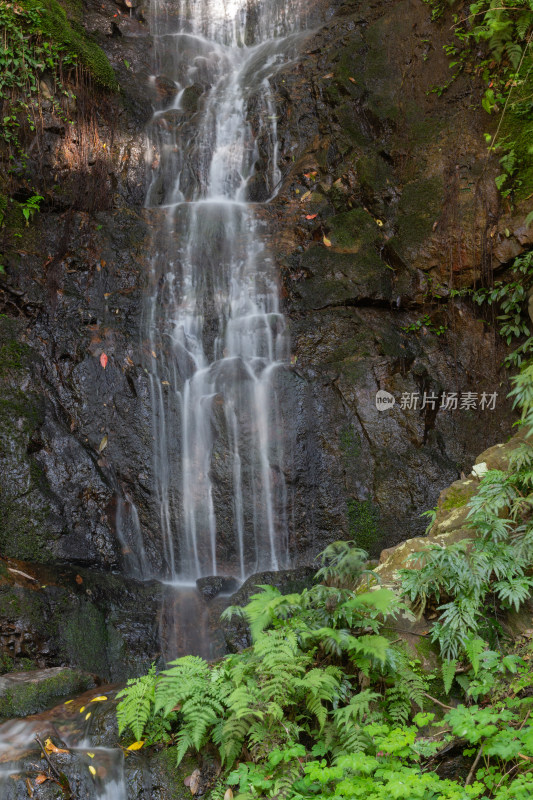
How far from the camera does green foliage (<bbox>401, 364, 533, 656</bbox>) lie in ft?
11.4

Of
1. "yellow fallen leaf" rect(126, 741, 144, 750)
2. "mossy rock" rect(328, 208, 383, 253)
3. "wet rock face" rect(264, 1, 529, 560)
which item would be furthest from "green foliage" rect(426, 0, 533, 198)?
"yellow fallen leaf" rect(126, 741, 144, 750)

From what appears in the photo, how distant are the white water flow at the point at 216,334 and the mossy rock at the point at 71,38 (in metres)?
1.23

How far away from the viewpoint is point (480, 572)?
142 inches

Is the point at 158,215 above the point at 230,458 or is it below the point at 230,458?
above

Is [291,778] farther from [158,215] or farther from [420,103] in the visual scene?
[420,103]

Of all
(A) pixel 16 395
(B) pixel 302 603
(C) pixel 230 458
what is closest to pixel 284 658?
(B) pixel 302 603

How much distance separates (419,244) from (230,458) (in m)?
4.31

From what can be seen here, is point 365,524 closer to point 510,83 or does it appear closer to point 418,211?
point 418,211

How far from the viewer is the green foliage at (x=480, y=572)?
348cm

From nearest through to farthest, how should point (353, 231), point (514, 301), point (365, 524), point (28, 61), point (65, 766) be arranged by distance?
point (65, 766)
point (365, 524)
point (514, 301)
point (28, 61)
point (353, 231)

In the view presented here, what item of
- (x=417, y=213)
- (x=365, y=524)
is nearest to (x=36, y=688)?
(x=365, y=524)

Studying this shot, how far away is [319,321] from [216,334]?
151 centimetres

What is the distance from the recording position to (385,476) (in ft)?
24.5

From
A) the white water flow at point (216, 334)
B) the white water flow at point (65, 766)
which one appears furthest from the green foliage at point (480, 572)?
the white water flow at point (216, 334)
